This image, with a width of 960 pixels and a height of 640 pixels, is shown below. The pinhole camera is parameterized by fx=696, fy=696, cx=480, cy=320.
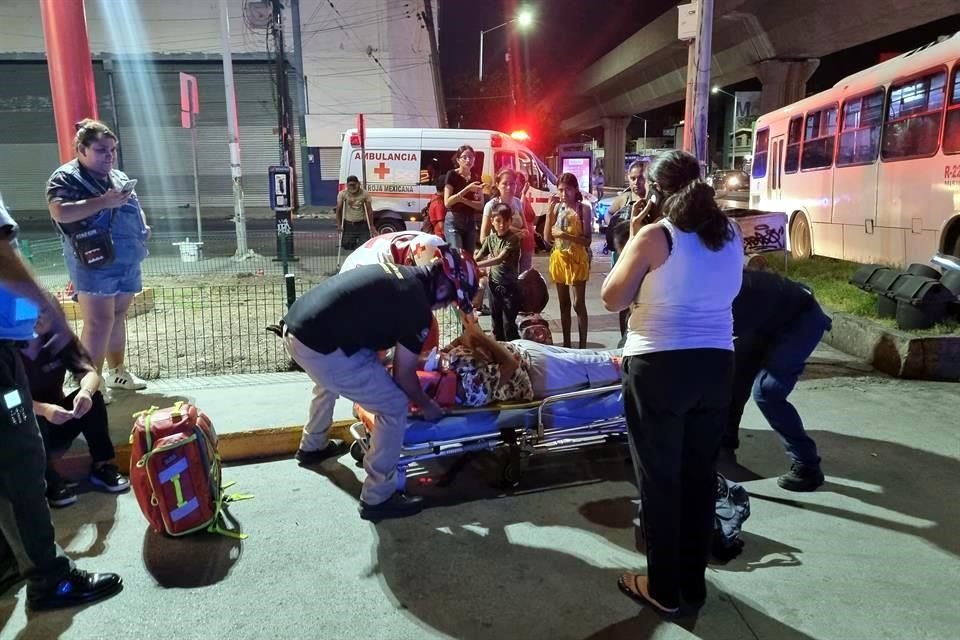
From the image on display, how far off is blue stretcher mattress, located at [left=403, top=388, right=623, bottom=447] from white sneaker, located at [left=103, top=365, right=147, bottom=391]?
2890mm

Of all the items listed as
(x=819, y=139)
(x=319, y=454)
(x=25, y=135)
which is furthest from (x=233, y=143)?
(x=25, y=135)

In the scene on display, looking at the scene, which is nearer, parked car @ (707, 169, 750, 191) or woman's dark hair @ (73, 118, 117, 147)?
woman's dark hair @ (73, 118, 117, 147)

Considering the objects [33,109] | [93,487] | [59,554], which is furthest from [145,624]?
[33,109]

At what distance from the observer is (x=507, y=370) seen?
13.4 feet

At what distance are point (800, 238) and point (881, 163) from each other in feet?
11.7

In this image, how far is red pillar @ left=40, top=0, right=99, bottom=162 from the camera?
706cm

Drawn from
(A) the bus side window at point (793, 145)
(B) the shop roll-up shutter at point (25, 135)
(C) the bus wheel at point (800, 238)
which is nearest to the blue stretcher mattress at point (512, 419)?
(C) the bus wheel at point (800, 238)

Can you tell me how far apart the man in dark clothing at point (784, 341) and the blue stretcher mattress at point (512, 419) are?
2.82ft

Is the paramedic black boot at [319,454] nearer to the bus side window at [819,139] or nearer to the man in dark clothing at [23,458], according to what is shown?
the man in dark clothing at [23,458]

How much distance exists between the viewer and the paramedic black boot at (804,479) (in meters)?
4.08

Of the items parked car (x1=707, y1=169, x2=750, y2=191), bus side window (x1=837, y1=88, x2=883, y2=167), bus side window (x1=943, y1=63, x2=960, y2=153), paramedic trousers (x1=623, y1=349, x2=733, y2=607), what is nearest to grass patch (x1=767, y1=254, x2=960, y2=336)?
bus side window (x1=837, y1=88, x2=883, y2=167)

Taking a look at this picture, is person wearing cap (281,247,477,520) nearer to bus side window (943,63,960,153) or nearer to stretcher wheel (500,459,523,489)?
stretcher wheel (500,459,523,489)

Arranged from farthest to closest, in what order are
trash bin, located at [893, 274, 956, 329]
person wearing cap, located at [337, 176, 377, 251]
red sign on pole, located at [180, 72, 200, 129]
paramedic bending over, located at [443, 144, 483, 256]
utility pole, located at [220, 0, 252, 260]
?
utility pole, located at [220, 0, 252, 260] < person wearing cap, located at [337, 176, 377, 251] < red sign on pole, located at [180, 72, 200, 129] < paramedic bending over, located at [443, 144, 483, 256] < trash bin, located at [893, 274, 956, 329]

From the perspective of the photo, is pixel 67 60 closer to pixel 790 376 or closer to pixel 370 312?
pixel 370 312
